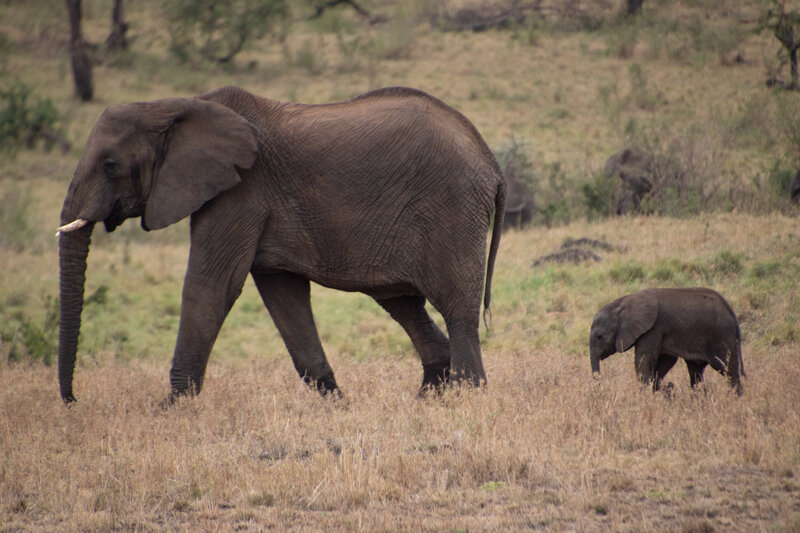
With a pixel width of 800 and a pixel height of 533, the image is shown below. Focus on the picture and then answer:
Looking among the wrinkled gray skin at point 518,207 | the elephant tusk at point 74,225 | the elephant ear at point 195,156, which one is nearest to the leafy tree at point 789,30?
the wrinkled gray skin at point 518,207

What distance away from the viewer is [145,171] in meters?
7.21

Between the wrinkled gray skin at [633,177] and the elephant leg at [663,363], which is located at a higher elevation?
the elephant leg at [663,363]

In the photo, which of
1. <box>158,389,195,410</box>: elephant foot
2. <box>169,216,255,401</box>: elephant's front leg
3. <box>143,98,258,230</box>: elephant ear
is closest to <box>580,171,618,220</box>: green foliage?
<box>143,98,258,230</box>: elephant ear

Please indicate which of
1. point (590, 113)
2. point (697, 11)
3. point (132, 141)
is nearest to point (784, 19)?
point (590, 113)

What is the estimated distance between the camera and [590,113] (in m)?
25.9

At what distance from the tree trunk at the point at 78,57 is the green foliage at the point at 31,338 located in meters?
18.9

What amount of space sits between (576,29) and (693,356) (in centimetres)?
2888

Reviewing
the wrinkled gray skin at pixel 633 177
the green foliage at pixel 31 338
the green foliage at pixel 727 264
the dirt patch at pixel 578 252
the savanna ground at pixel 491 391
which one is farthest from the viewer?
the wrinkled gray skin at pixel 633 177

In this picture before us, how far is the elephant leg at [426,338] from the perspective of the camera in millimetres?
7938

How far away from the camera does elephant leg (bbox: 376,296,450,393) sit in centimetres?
794

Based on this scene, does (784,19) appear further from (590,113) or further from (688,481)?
(688,481)

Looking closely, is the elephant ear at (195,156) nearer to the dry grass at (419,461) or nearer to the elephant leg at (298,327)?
the elephant leg at (298,327)

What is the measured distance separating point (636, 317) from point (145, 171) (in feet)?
13.3

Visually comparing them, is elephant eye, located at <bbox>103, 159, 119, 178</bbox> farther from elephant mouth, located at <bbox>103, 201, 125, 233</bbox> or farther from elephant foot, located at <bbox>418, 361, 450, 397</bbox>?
elephant foot, located at <bbox>418, 361, 450, 397</bbox>
